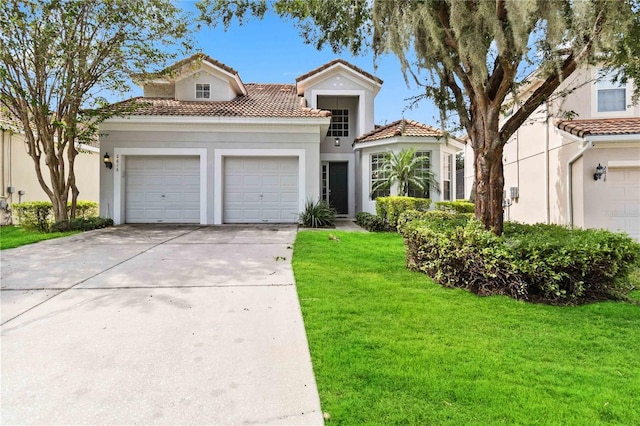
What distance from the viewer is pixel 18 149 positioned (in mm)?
13938

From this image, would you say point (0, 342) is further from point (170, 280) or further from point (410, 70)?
point (410, 70)

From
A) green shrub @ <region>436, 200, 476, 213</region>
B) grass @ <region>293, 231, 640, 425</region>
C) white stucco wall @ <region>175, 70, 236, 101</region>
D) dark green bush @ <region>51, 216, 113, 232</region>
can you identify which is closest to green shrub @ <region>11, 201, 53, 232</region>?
dark green bush @ <region>51, 216, 113, 232</region>

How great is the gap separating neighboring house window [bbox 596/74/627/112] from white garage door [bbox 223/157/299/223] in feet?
33.1

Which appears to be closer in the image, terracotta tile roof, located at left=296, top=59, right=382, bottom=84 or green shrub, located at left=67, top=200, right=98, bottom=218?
green shrub, located at left=67, top=200, right=98, bottom=218

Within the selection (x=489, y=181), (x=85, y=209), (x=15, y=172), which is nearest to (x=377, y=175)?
(x=489, y=181)

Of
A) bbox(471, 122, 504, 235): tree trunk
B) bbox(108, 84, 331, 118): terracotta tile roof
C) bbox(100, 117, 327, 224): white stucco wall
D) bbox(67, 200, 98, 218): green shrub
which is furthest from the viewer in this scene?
bbox(67, 200, 98, 218): green shrub

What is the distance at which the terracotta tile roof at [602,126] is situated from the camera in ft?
30.0

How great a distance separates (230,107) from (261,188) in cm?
341

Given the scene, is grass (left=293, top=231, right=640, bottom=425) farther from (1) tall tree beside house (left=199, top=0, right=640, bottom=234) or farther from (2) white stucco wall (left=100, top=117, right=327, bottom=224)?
(2) white stucco wall (left=100, top=117, right=327, bottom=224)

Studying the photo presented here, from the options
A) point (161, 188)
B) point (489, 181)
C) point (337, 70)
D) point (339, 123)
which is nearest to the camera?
point (489, 181)

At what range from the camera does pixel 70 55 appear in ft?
31.5

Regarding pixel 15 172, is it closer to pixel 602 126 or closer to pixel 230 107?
pixel 230 107

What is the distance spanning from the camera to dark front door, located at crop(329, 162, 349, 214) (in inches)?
623

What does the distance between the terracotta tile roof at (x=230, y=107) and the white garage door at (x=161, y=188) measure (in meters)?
1.62
